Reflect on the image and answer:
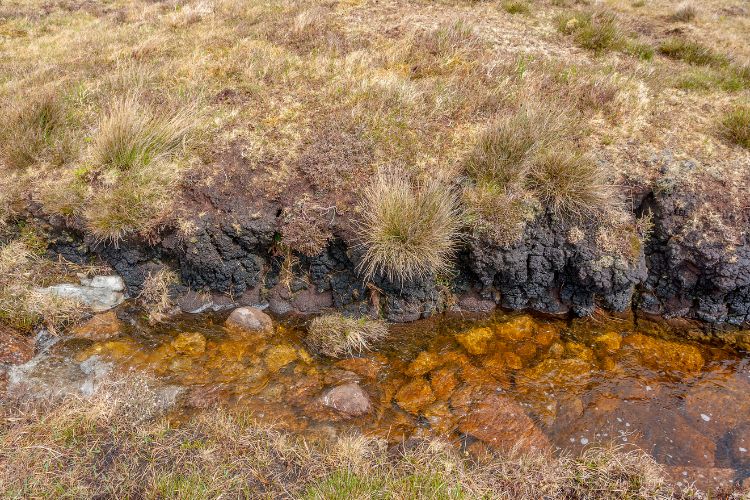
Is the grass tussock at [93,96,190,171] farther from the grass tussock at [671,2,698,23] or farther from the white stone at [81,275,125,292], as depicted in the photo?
the grass tussock at [671,2,698,23]

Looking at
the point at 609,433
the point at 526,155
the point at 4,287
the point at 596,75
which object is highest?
the point at 596,75

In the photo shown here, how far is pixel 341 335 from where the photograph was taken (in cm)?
520

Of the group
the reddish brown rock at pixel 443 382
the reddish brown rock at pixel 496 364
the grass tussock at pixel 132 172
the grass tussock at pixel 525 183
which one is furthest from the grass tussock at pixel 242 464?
the grass tussock at pixel 525 183

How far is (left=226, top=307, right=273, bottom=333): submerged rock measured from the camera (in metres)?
5.44

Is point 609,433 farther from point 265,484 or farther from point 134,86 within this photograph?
point 134,86

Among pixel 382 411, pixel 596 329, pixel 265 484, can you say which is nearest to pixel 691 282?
pixel 596 329

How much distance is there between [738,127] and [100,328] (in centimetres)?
891

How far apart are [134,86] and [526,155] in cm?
642

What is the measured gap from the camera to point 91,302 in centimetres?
552

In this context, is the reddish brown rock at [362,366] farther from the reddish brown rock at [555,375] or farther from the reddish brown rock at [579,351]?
the reddish brown rock at [579,351]

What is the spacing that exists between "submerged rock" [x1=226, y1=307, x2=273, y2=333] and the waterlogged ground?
0.10 m

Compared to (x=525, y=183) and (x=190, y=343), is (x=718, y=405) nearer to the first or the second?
(x=525, y=183)

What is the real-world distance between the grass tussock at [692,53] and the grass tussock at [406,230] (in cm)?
781

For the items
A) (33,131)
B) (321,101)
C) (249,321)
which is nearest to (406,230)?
(249,321)
